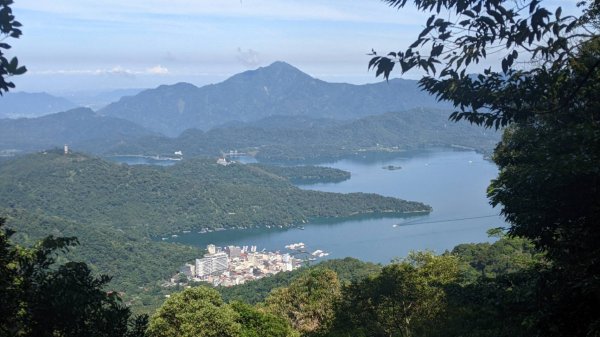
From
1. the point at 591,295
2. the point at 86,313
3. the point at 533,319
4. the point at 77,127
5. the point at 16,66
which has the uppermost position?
the point at 16,66

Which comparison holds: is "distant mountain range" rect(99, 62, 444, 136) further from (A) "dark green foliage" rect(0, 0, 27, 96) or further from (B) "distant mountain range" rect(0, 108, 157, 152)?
(A) "dark green foliage" rect(0, 0, 27, 96)

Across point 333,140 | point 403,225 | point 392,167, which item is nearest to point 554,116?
point 403,225

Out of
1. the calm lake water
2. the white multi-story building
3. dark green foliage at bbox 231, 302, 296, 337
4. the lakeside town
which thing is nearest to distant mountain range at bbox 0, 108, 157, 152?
the calm lake water

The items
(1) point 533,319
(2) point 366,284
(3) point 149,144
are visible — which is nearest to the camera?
(1) point 533,319

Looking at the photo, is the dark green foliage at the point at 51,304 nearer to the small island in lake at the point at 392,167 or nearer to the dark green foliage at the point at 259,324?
the dark green foliage at the point at 259,324

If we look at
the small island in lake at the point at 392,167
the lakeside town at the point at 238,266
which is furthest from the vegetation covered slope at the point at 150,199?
the small island in lake at the point at 392,167

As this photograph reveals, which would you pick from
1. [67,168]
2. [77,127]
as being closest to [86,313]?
[67,168]

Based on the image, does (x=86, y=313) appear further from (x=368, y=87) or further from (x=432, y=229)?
(x=368, y=87)
